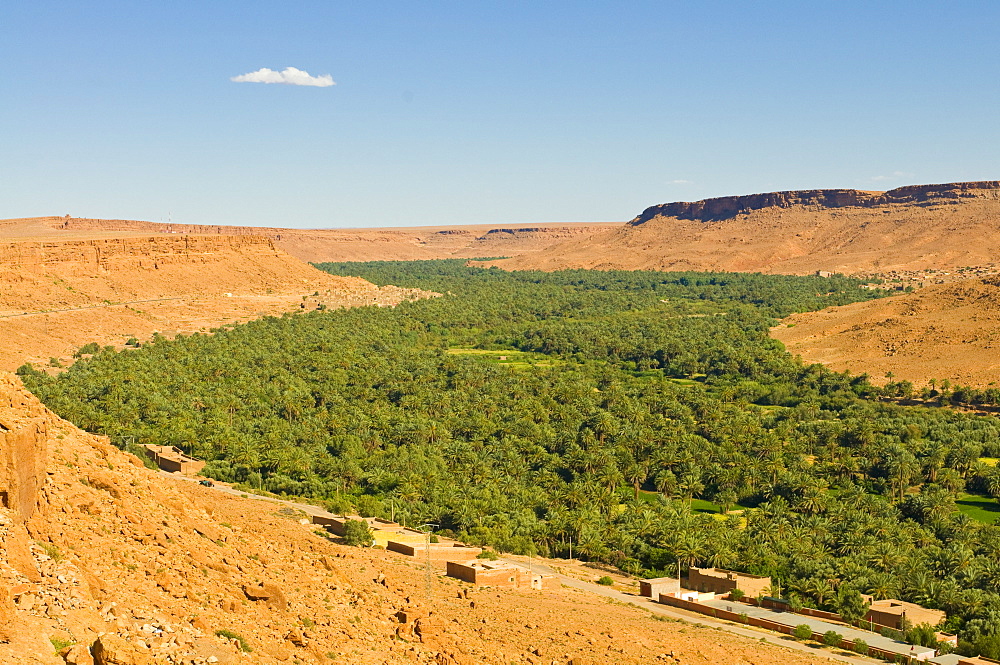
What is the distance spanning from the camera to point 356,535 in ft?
127

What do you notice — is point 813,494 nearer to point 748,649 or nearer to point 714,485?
point 714,485

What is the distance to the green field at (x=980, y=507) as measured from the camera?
56781 mm

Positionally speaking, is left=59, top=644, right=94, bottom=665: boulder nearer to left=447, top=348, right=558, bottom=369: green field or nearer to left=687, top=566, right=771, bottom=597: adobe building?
left=687, top=566, right=771, bottom=597: adobe building

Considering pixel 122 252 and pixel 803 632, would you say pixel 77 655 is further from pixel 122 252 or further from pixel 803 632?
pixel 122 252

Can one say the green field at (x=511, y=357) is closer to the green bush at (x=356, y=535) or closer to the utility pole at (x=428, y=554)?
the utility pole at (x=428, y=554)

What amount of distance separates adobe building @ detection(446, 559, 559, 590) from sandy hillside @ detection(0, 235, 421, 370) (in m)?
64.2

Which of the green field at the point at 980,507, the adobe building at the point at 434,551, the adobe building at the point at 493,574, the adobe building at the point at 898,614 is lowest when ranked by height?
the green field at the point at 980,507

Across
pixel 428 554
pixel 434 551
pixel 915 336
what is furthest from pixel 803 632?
pixel 915 336

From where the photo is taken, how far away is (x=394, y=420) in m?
73.2

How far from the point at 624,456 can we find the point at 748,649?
114 feet

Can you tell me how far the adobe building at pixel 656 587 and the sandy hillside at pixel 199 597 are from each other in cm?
816

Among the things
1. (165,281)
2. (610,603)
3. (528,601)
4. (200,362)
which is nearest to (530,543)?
(610,603)

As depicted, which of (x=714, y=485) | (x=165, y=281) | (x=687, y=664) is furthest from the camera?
(x=165, y=281)

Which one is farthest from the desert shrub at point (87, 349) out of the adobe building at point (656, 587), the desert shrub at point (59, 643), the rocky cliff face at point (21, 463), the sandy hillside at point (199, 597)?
the desert shrub at point (59, 643)
